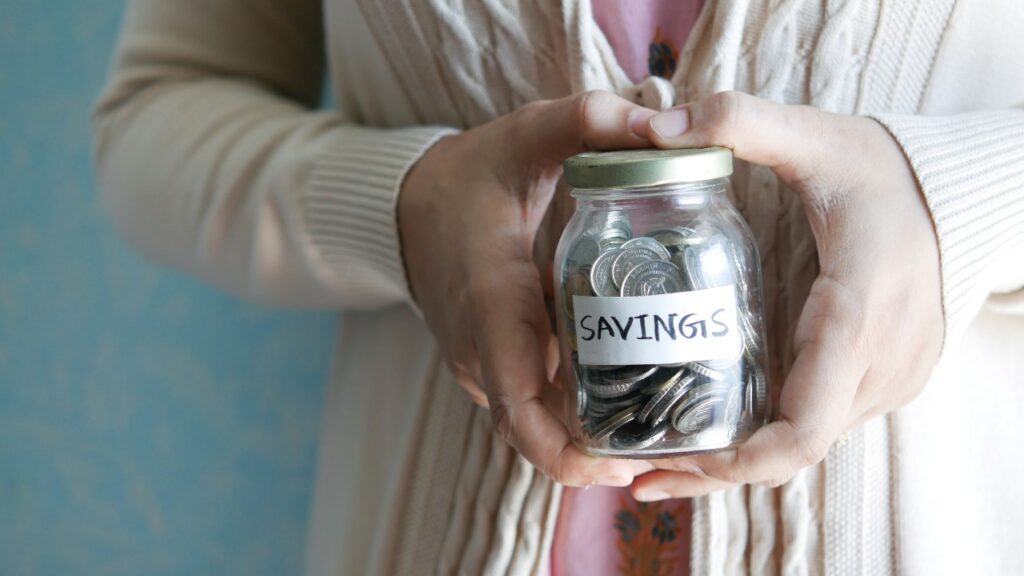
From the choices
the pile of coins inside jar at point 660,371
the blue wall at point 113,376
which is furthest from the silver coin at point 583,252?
the blue wall at point 113,376

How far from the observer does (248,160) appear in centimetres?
74

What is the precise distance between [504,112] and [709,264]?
234 mm

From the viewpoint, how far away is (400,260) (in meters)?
0.64

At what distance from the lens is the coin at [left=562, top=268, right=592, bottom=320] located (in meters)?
0.47

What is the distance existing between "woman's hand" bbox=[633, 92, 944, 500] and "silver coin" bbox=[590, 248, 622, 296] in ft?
0.21

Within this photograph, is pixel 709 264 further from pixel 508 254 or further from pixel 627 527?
pixel 627 527

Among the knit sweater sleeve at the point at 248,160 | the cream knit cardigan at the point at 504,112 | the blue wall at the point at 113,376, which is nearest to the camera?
the cream knit cardigan at the point at 504,112

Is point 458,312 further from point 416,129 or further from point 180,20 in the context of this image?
point 180,20

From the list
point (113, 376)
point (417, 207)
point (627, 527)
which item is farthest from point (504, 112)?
point (113, 376)

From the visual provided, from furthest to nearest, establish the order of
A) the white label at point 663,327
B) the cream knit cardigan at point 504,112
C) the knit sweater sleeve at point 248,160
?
the knit sweater sleeve at point 248,160 < the cream knit cardigan at point 504,112 < the white label at point 663,327

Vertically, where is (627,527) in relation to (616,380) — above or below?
below

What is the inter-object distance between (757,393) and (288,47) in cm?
61

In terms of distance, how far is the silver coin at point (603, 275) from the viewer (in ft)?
1.50

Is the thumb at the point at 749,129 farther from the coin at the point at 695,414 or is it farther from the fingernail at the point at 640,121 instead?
the coin at the point at 695,414
